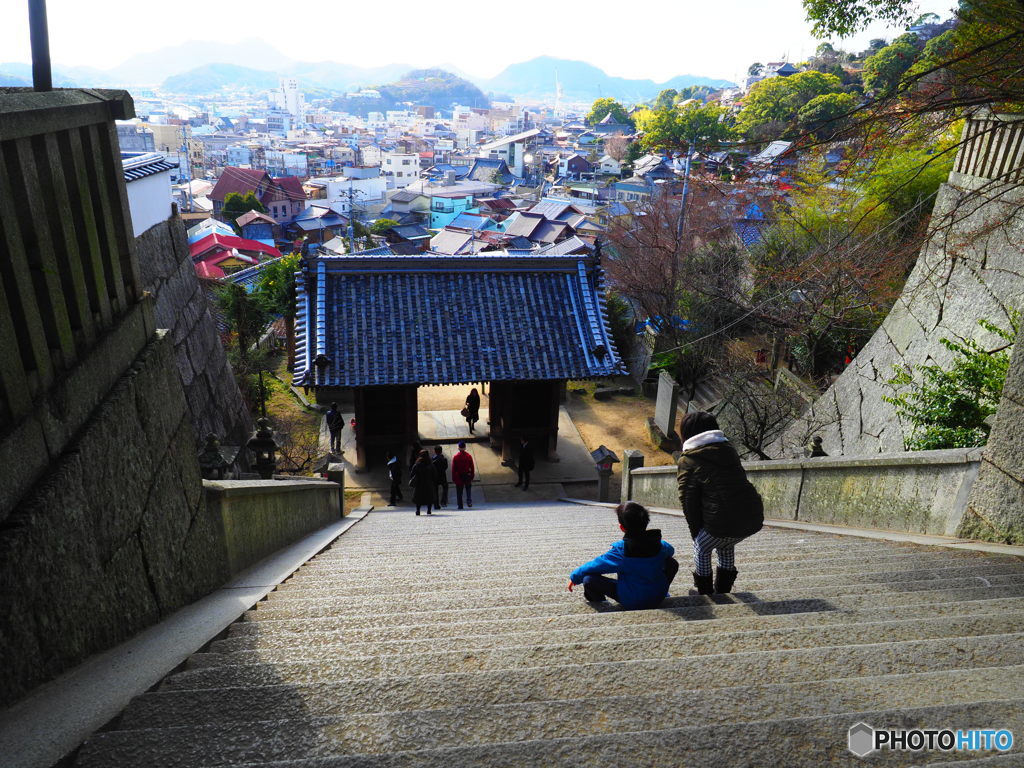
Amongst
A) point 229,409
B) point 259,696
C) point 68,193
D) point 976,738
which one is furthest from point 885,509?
point 229,409

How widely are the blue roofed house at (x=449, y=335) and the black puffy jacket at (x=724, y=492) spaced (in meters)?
9.05

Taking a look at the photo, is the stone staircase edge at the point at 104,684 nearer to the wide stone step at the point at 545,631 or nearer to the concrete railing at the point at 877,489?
the wide stone step at the point at 545,631

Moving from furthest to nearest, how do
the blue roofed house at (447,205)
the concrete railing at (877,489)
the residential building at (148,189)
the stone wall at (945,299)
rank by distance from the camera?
1. the blue roofed house at (447,205)
2. the residential building at (148,189)
3. the stone wall at (945,299)
4. the concrete railing at (877,489)

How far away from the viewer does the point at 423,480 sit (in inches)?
425

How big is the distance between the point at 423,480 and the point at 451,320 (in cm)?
412

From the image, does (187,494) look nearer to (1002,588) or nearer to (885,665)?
(885,665)

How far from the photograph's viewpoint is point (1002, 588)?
395cm

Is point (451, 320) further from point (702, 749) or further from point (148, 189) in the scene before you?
point (702, 749)

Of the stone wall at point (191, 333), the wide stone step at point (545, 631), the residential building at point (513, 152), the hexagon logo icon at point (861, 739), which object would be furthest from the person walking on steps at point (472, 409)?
the residential building at point (513, 152)

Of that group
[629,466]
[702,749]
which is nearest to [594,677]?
[702,749]

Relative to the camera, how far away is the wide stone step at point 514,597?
13.3 ft

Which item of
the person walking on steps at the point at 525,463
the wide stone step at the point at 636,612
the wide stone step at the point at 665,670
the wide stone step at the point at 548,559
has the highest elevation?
the wide stone step at the point at 665,670

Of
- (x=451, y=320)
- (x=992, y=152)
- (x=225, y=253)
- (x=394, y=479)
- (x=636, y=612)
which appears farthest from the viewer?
(x=225, y=253)

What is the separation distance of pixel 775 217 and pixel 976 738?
21.3 m
